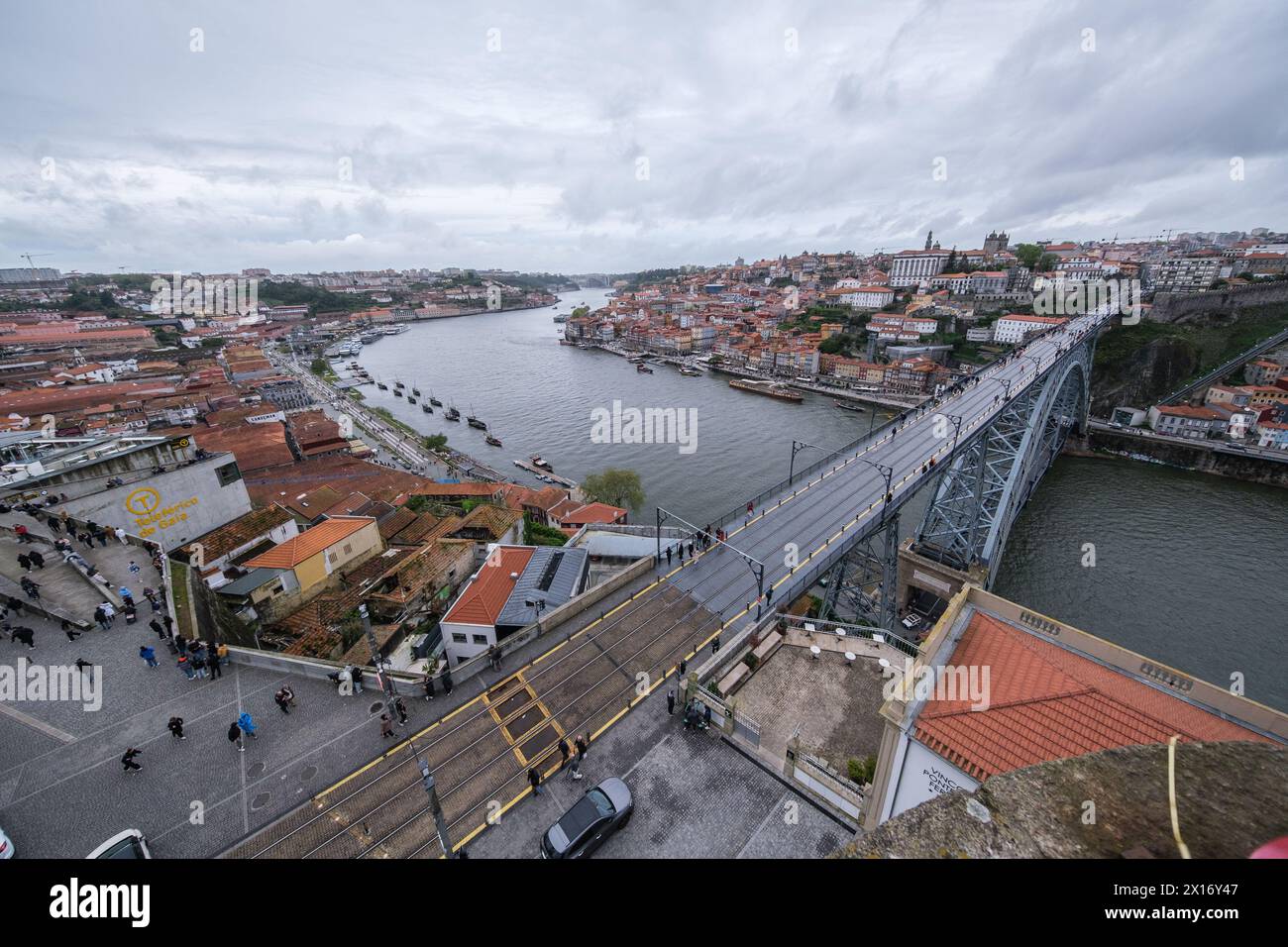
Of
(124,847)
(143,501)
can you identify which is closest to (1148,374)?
(124,847)

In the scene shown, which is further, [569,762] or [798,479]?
[798,479]

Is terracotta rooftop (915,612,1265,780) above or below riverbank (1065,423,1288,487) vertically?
below

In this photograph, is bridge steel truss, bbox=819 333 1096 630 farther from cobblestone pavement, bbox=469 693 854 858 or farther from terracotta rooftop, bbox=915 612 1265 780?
cobblestone pavement, bbox=469 693 854 858

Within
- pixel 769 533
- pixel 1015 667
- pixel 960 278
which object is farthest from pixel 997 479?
pixel 960 278

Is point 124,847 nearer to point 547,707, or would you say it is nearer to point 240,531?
point 547,707

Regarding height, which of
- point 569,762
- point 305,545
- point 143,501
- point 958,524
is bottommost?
point 569,762

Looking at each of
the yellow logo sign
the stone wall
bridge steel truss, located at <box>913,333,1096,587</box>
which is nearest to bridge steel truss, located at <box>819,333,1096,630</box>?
bridge steel truss, located at <box>913,333,1096,587</box>

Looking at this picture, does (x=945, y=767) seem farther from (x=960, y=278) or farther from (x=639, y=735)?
(x=960, y=278)
